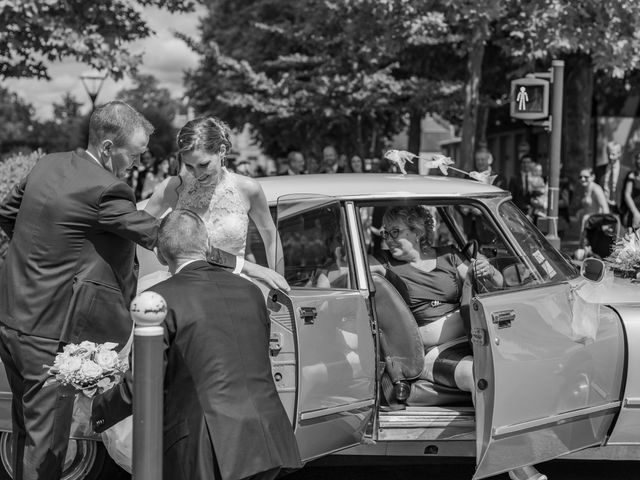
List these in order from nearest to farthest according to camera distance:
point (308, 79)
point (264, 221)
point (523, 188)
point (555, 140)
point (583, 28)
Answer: point (264, 221)
point (555, 140)
point (523, 188)
point (583, 28)
point (308, 79)

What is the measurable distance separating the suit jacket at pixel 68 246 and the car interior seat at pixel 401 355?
1565 mm

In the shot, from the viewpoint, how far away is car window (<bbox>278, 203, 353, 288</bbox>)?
5.05 m

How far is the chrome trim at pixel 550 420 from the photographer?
169 inches

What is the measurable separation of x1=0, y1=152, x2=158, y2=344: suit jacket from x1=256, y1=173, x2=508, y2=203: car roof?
4.46 ft

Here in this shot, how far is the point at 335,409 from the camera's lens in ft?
14.8

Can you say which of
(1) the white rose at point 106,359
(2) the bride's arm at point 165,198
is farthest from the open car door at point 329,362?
(1) the white rose at point 106,359

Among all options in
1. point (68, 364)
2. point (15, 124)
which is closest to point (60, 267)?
point (68, 364)

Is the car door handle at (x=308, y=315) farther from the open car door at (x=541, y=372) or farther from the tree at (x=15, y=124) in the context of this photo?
the tree at (x=15, y=124)

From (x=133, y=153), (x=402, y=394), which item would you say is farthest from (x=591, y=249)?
(x=133, y=153)

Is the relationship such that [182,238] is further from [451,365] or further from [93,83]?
[93,83]

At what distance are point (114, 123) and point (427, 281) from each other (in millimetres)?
2247

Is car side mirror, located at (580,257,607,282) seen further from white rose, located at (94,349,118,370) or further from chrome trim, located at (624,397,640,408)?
white rose, located at (94,349,118,370)

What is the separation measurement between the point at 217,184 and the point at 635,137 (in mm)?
24956

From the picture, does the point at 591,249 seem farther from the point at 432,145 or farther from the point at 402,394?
the point at 432,145
